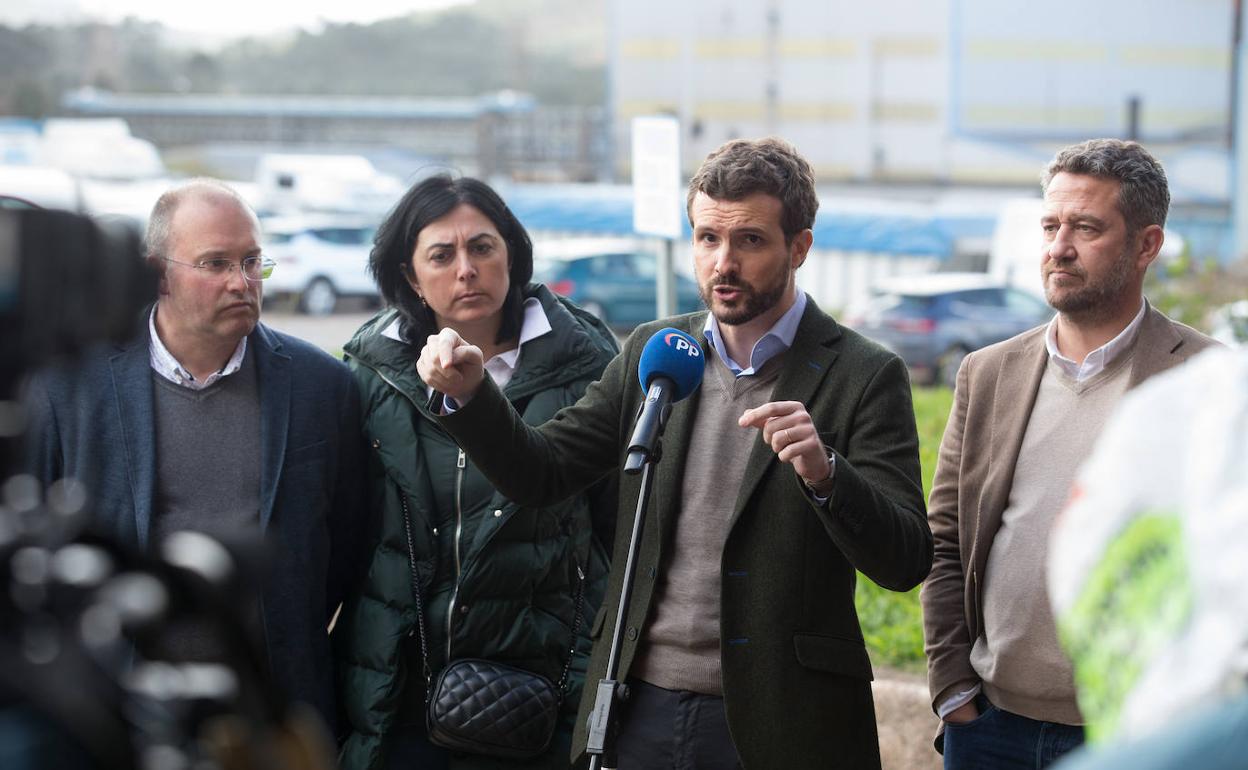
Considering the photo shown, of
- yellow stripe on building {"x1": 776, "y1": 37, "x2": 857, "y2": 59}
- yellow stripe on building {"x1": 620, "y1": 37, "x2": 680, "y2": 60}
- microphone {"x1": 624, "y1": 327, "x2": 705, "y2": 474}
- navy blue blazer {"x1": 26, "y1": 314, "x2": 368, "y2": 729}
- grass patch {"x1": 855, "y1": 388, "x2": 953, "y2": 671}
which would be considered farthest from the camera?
yellow stripe on building {"x1": 620, "y1": 37, "x2": 680, "y2": 60}

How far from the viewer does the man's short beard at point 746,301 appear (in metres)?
3.24

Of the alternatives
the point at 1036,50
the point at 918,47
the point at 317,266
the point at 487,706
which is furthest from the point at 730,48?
the point at 487,706

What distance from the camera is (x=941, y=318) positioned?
781 inches

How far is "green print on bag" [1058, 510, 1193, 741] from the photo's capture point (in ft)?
4.49

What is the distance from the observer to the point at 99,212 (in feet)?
5.47

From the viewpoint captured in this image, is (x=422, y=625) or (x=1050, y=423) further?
(x=422, y=625)

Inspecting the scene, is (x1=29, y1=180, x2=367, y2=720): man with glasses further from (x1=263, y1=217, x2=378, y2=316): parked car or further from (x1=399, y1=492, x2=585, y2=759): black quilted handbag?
(x1=263, y1=217, x2=378, y2=316): parked car

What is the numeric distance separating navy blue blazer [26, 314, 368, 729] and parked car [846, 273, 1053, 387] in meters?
16.0

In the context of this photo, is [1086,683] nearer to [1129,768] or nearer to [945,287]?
[1129,768]

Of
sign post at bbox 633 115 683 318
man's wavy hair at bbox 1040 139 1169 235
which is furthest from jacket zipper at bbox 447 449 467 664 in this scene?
sign post at bbox 633 115 683 318

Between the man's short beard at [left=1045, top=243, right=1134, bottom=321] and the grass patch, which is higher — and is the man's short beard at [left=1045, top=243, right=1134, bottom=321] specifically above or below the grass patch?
above

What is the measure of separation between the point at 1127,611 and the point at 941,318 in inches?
741

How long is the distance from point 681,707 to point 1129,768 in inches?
78.8

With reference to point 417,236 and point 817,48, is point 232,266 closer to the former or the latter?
point 417,236
